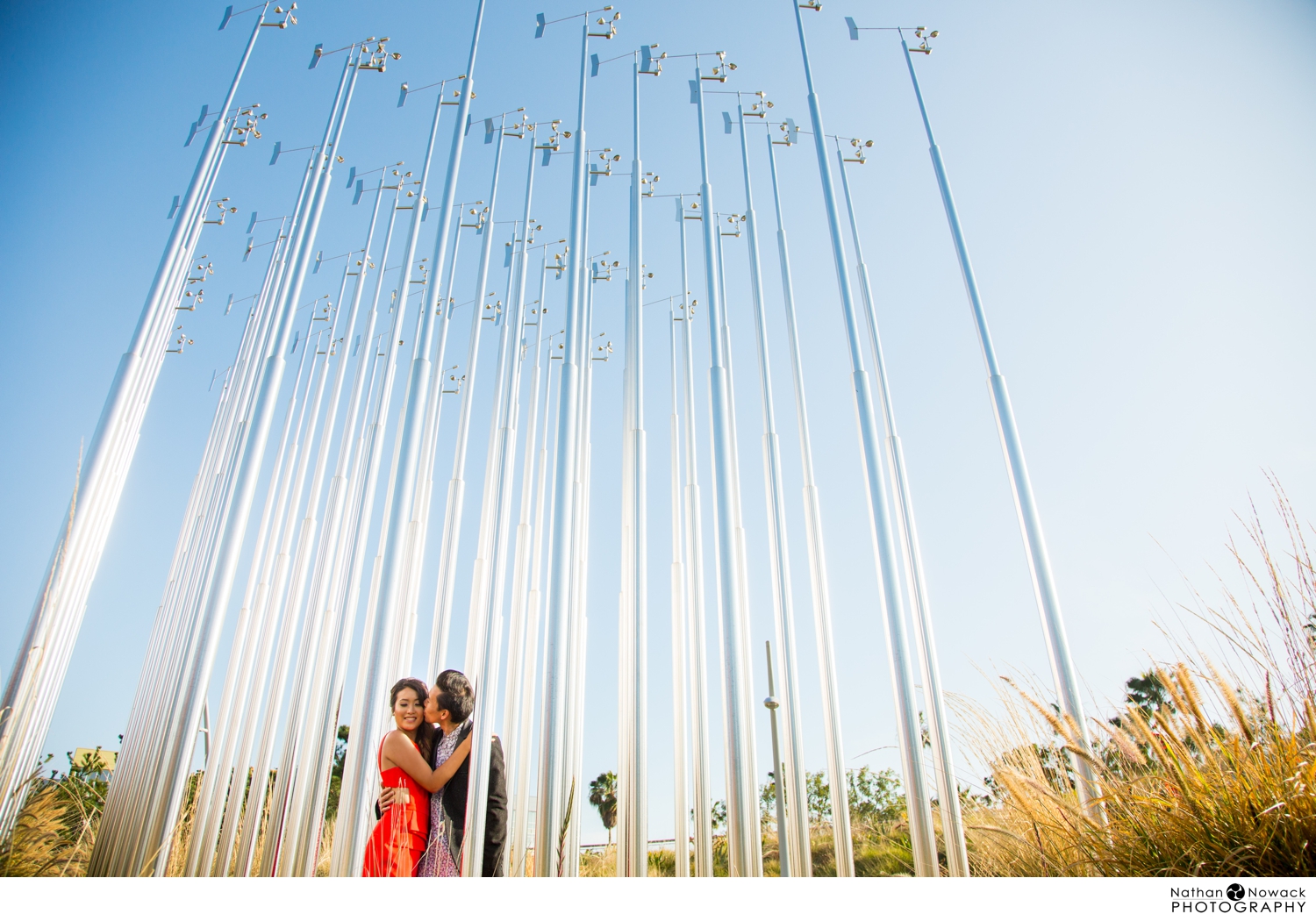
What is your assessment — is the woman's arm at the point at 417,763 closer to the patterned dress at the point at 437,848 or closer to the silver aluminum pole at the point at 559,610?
the patterned dress at the point at 437,848

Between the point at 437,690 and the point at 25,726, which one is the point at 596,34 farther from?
the point at 25,726

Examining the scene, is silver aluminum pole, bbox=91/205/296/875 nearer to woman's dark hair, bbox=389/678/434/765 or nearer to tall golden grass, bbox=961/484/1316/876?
woman's dark hair, bbox=389/678/434/765

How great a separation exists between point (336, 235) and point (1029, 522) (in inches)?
223

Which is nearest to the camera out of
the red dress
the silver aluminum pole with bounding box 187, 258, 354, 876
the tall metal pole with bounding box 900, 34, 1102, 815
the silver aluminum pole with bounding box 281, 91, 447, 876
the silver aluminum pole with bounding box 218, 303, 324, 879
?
the red dress

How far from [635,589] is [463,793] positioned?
1151 mm

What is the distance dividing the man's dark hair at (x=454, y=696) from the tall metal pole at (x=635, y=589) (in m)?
0.66

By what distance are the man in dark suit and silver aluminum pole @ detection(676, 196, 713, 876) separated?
740 millimetres

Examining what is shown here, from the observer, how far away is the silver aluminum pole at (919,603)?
7.18 ft

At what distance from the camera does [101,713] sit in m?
4.43

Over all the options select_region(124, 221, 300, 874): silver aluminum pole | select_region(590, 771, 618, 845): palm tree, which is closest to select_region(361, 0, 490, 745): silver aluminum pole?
select_region(124, 221, 300, 874): silver aluminum pole

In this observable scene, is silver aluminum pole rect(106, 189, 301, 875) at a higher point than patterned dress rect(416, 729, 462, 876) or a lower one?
higher

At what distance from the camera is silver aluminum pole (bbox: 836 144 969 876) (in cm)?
219
